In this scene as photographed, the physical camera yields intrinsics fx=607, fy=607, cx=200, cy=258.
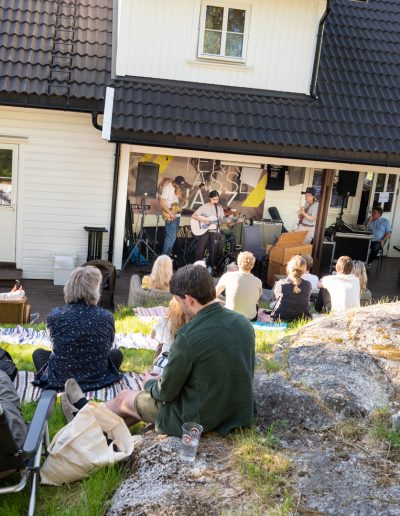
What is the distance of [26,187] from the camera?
1061 centimetres

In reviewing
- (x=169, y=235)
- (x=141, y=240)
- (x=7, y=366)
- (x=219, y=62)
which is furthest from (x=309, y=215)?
(x=7, y=366)

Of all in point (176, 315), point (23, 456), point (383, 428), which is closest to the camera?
point (23, 456)

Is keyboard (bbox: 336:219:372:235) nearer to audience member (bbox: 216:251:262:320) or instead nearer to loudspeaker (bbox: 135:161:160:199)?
loudspeaker (bbox: 135:161:160:199)

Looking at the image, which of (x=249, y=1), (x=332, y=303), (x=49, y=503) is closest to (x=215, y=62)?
(x=249, y=1)

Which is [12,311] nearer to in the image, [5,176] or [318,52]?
[5,176]

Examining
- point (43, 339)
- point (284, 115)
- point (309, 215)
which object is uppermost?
point (284, 115)

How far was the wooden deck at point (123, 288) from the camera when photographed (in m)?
9.65

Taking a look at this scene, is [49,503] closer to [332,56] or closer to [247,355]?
[247,355]

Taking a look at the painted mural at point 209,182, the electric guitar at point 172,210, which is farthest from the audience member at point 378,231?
the electric guitar at point 172,210

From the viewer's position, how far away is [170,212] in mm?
12047

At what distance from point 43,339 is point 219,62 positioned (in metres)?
6.10

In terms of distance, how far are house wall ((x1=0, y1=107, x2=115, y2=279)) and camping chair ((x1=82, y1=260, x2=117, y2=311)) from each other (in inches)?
63.1

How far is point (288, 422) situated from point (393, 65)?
33.6 ft

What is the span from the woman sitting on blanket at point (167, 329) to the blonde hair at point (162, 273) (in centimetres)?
236
